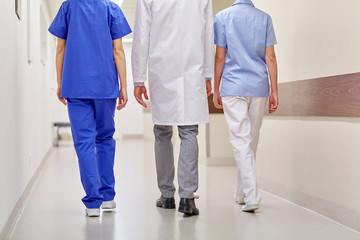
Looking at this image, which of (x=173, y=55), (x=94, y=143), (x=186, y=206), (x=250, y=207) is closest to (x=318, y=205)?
(x=250, y=207)

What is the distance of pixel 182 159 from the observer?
305cm

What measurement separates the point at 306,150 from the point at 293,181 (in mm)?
307

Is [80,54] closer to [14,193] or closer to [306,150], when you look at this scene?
[14,193]

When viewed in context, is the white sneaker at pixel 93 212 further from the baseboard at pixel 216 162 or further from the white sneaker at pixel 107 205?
the baseboard at pixel 216 162

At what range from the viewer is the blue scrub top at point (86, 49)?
9.97ft

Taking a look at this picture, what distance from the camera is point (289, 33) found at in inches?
144

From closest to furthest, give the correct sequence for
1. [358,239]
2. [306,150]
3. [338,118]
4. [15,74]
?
1. [358,239]
2. [338,118]
3. [15,74]
4. [306,150]

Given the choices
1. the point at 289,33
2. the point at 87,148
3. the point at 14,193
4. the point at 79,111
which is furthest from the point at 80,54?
the point at 289,33

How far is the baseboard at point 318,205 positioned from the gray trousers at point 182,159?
2.66ft

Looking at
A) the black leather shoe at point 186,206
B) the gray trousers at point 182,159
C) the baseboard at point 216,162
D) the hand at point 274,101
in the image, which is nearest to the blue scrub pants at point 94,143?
the gray trousers at point 182,159

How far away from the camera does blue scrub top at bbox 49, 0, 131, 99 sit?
3.04 m

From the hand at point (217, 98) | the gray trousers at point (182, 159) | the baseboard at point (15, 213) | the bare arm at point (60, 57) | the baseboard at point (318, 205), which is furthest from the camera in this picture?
the hand at point (217, 98)

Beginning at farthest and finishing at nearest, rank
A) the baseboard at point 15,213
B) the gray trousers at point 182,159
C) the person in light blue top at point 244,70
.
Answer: the person in light blue top at point 244,70, the gray trousers at point 182,159, the baseboard at point 15,213

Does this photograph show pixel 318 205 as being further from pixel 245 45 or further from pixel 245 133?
pixel 245 45
